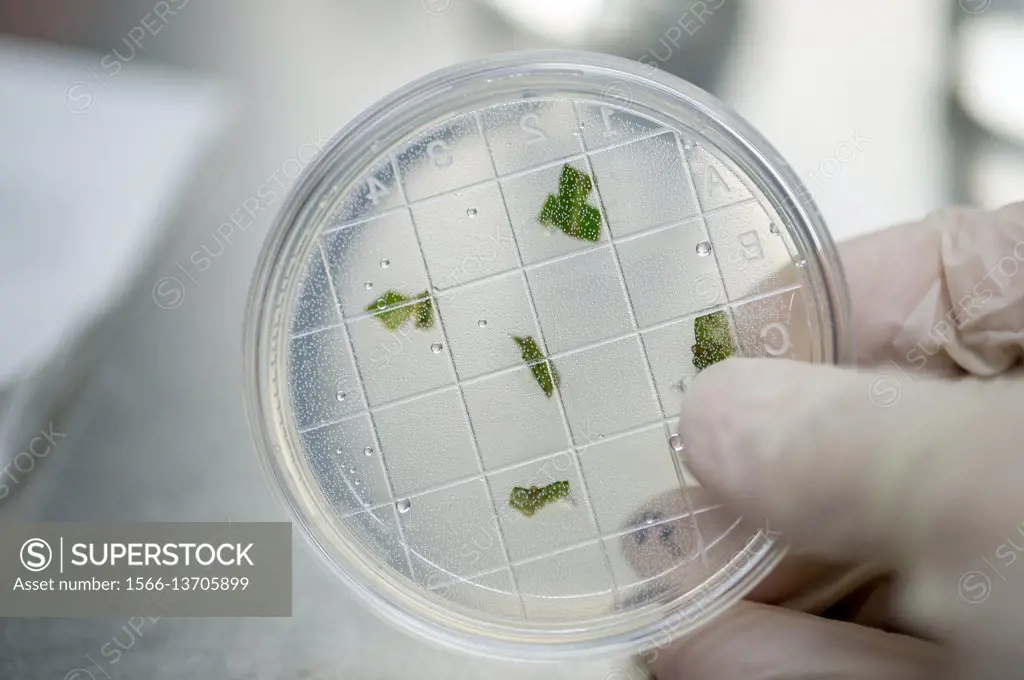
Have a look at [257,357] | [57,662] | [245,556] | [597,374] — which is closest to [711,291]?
[597,374]

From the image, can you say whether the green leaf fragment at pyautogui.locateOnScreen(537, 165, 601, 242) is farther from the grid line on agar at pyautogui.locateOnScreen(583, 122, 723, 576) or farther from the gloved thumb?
the gloved thumb

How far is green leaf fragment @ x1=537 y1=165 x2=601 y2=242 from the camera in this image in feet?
2.71

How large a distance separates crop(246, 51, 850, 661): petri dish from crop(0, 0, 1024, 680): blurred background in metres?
0.17

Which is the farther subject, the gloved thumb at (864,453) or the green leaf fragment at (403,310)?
the green leaf fragment at (403,310)

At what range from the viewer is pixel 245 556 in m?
0.89

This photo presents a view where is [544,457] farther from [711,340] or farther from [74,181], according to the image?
[74,181]

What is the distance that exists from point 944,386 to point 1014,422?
0.22 ft

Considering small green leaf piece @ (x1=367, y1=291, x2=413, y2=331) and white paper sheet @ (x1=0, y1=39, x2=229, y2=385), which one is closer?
small green leaf piece @ (x1=367, y1=291, x2=413, y2=331)

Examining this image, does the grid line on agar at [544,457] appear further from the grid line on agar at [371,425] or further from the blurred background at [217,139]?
the blurred background at [217,139]

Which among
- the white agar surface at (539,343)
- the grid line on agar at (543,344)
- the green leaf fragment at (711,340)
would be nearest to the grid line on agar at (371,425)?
the white agar surface at (539,343)

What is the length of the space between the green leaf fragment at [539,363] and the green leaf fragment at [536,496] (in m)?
0.10

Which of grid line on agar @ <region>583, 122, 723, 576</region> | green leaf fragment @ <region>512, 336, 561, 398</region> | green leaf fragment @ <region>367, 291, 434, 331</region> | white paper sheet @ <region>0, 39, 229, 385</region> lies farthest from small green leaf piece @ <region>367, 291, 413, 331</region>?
white paper sheet @ <region>0, 39, 229, 385</region>

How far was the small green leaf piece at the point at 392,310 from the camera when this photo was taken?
2.70ft

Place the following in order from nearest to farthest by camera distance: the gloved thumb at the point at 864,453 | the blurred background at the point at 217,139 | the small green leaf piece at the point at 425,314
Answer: the gloved thumb at the point at 864,453 → the small green leaf piece at the point at 425,314 → the blurred background at the point at 217,139
